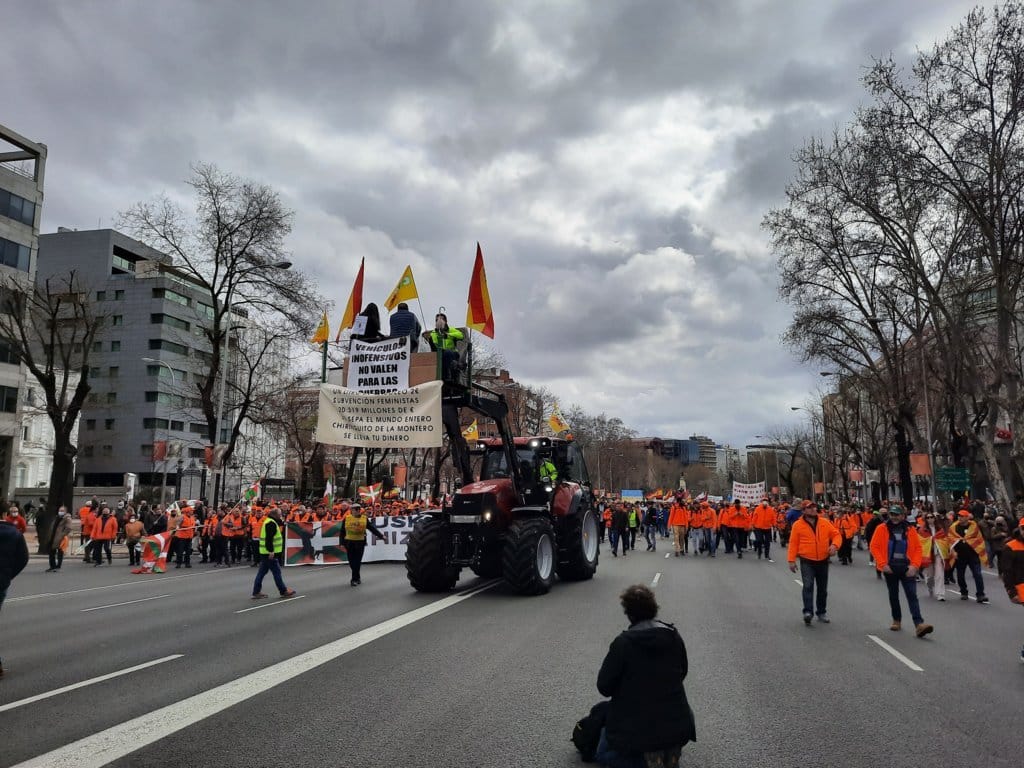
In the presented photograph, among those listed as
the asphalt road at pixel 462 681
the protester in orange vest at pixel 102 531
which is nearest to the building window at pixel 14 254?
the protester in orange vest at pixel 102 531

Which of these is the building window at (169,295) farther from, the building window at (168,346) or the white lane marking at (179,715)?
the white lane marking at (179,715)

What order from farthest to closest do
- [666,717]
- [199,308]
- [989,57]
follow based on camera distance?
[199,308]
[989,57]
[666,717]

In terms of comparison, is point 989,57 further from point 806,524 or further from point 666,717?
point 666,717

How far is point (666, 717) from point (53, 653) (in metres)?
7.66

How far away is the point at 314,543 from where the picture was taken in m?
21.0

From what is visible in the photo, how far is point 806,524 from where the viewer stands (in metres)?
10.3

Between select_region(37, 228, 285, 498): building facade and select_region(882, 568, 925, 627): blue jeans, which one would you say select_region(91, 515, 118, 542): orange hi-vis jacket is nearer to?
select_region(882, 568, 925, 627): blue jeans

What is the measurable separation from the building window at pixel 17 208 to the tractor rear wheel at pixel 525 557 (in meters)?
44.7

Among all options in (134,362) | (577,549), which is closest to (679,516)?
(577,549)

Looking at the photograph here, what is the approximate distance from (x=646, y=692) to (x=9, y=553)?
23.0 feet

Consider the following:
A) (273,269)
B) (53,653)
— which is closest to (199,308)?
(273,269)

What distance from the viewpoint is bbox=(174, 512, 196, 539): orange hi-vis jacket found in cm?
2153

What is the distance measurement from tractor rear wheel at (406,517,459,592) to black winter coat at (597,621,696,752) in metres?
8.62

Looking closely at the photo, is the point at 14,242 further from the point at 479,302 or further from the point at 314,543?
the point at 479,302
